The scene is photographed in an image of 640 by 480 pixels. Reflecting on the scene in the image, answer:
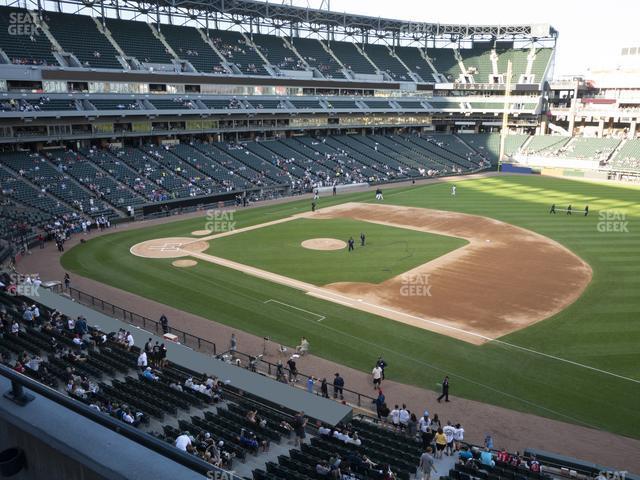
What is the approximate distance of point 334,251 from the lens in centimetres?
4122

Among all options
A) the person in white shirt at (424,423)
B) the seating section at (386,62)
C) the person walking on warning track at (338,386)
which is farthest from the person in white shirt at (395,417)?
the seating section at (386,62)

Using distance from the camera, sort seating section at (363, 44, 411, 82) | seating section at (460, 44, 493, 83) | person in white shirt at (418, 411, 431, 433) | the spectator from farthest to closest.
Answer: seating section at (460, 44, 493, 83), seating section at (363, 44, 411, 82), person in white shirt at (418, 411, 431, 433), the spectator

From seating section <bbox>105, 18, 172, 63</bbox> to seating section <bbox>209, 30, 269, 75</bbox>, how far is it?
1098 cm

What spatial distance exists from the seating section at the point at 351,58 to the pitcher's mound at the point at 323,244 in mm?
60911

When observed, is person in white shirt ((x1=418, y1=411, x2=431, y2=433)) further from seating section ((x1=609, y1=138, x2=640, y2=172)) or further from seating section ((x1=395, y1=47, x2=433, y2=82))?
seating section ((x1=395, y1=47, x2=433, y2=82))

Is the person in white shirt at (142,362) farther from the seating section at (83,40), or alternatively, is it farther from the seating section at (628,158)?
the seating section at (628,158)

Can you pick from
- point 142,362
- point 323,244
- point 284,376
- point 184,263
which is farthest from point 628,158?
point 142,362

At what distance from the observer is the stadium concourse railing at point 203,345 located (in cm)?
2089

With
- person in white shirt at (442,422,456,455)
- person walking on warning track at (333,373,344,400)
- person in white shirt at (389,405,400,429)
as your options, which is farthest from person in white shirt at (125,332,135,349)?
person in white shirt at (442,422,456,455)

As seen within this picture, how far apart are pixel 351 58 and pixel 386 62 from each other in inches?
349

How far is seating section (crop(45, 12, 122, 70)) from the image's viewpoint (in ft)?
208

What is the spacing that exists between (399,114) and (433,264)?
65.8 metres

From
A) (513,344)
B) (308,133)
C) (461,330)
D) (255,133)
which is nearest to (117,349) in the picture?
(461,330)

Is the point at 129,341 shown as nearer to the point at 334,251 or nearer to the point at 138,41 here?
the point at 334,251
